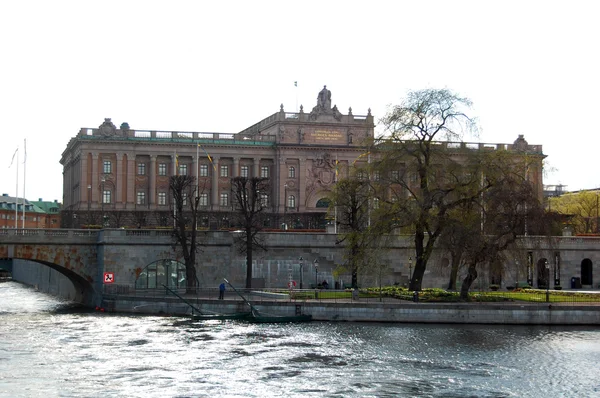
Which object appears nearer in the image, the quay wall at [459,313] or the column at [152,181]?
the quay wall at [459,313]

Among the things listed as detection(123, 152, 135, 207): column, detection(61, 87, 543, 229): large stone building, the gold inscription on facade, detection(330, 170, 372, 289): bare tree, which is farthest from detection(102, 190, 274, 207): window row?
detection(330, 170, 372, 289): bare tree

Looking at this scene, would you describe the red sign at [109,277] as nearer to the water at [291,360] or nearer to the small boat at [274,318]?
the water at [291,360]

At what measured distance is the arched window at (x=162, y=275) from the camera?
92.2 m

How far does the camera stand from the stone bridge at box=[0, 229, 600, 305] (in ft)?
295

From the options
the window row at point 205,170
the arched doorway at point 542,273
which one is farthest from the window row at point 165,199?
the arched doorway at point 542,273

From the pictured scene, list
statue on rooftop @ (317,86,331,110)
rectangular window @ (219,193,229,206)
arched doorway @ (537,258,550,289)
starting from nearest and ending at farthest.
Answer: arched doorway @ (537,258,550,289)
statue on rooftop @ (317,86,331,110)
rectangular window @ (219,193,229,206)

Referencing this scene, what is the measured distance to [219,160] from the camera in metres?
156

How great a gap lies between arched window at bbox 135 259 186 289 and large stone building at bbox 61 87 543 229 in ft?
182

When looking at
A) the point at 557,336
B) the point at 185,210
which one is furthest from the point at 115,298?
the point at 185,210

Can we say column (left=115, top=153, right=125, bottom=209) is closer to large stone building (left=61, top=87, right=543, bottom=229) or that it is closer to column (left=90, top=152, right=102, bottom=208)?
large stone building (left=61, top=87, right=543, bottom=229)

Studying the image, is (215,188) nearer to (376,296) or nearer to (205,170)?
(205,170)

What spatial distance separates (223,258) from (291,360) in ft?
130

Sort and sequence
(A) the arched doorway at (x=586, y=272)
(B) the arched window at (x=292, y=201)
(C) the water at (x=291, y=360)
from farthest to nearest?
(B) the arched window at (x=292, y=201) < (A) the arched doorway at (x=586, y=272) < (C) the water at (x=291, y=360)

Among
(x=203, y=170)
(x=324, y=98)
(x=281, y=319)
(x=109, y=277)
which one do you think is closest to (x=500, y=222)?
(x=281, y=319)
